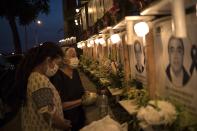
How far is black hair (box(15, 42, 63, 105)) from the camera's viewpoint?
194 inches

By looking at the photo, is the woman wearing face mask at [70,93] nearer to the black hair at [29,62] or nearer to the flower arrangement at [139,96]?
the black hair at [29,62]

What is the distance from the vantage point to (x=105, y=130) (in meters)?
5.45

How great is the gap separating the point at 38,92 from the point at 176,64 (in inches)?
132

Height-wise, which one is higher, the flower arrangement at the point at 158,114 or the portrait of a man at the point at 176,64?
the portrait of a man at the point at 176,64

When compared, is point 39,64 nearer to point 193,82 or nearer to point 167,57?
point 193,82

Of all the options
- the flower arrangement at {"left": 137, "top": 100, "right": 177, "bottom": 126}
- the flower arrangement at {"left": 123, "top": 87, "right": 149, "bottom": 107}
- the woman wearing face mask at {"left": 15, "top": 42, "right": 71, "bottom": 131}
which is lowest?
the flower arrangement at {"left": 123, "top": 87, "right": 149, "bottom": 107}

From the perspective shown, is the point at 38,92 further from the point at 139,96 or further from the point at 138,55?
the point at 138,55

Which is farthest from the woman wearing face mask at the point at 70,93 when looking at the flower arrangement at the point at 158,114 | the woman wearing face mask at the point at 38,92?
the woman wearing face mask at the point at 38,92

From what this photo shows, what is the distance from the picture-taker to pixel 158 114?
20.3 feet

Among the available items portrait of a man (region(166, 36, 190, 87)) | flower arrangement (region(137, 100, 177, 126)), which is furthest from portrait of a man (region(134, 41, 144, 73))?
flower arrangement (region(137, 100, 177, 126))

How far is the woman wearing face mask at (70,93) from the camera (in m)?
Answer: 6.87

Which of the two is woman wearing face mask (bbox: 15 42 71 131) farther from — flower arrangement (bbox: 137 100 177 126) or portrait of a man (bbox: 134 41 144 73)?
portrait of a man (bbox: 134 41 144 73)

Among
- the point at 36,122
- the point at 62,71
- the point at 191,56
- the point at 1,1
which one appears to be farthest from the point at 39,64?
the point at 1,1

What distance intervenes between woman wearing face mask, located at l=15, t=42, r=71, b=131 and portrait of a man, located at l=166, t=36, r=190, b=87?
8.93 feet
